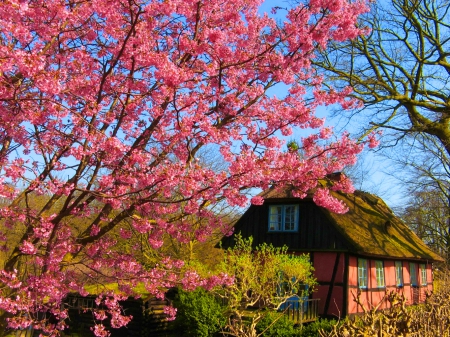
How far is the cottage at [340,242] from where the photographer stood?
1620 centimetres

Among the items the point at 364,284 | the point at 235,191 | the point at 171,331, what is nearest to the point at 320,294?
the point at 364,284

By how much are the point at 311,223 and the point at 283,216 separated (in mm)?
1288

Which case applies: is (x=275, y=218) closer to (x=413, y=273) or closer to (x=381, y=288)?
(x=381, y=288)

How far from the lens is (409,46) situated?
1792 cm

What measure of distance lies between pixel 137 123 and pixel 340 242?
11.4 metres

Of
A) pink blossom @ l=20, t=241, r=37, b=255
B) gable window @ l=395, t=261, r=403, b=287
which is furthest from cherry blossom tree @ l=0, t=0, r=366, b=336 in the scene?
gable window @ l=395, t=261, r=403, b=287

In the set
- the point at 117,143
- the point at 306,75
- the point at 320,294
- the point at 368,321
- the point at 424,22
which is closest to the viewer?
the point at 368,321

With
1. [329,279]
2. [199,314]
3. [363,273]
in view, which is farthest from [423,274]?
[199,314]

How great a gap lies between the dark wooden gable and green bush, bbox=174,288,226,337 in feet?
14.3

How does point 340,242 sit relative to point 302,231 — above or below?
below

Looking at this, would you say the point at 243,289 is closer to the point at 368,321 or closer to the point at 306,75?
the point at 306,75

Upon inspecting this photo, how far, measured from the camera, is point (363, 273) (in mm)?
17500

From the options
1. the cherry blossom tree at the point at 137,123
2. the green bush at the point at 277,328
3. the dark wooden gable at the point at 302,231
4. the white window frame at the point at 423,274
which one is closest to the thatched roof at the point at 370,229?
the dark wooden gable at the point at 302,231

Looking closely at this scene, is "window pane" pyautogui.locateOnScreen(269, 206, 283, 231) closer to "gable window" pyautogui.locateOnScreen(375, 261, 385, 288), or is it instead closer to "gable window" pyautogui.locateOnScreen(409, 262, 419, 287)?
"gable window" pyautogui.locateOnScreen(375, 261, 385, 288)
